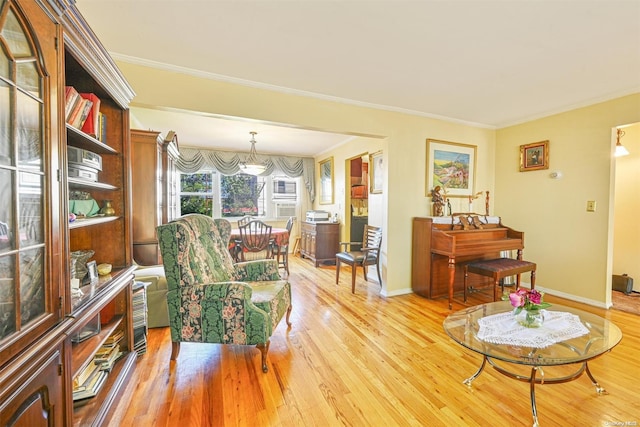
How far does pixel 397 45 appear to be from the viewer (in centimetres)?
198

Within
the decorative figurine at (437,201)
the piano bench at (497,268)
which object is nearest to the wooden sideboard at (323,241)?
the decorative figurine at (437,201)

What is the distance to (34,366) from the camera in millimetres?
877

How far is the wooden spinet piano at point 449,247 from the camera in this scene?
3.03 meters

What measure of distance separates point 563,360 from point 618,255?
11.8 ft

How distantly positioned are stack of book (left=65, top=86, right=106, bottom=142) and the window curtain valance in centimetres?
353

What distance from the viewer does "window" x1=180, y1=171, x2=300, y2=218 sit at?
566cm

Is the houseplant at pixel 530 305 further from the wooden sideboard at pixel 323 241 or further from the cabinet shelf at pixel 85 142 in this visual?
the wooden sideboard at pixel 323 241

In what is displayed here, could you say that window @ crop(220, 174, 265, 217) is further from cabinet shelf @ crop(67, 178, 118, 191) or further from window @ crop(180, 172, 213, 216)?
cabinet shelf @ crop(67, 178, 118, 191)

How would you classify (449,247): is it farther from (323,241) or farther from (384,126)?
(323,241)

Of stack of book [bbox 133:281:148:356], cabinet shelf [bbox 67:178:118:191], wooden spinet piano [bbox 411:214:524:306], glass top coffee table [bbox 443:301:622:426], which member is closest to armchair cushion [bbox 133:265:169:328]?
stack of book [bbox 133:281:148:356]

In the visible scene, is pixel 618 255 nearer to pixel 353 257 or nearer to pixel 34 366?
pixel 353 257

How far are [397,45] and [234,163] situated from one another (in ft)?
14.2

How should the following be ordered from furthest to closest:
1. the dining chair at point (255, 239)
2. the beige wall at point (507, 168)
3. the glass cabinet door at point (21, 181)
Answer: the dining chair at point (255, 239), the beige wall at point (507, 168), the glass cabinet door at point (21, 181)

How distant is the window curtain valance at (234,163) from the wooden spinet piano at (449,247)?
131 inches
